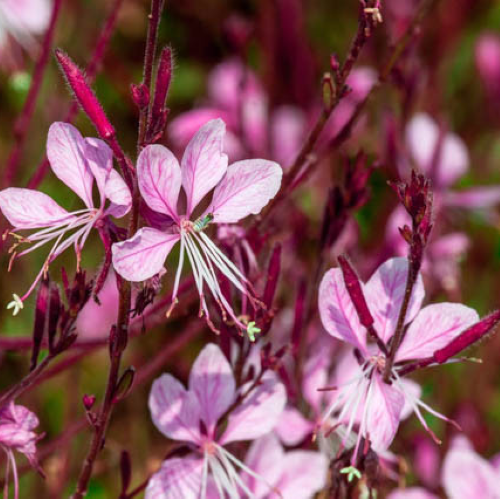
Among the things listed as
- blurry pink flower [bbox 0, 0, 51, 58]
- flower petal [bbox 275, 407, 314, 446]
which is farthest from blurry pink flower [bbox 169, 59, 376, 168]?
flower petal [bbox 275, 407, 314, 446]

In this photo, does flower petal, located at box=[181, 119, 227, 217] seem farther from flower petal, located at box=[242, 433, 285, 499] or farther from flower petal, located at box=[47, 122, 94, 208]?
flower petal, located at box=[242, 433, 285, 499]

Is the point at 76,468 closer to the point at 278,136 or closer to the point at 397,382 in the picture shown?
the point at 278,136

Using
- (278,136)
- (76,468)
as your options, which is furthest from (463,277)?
(76,468)

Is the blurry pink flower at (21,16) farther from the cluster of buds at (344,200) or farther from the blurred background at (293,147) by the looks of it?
the cluster of buds at (344,200)

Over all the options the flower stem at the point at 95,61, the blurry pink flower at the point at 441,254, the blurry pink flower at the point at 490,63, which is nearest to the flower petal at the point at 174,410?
the flower stem at the point at 95,61

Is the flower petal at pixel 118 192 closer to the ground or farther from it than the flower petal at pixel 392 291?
farther from it

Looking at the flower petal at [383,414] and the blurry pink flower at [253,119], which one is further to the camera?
the blurry pink flower at [253,119]

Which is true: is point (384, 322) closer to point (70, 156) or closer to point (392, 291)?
point (392, 291)
